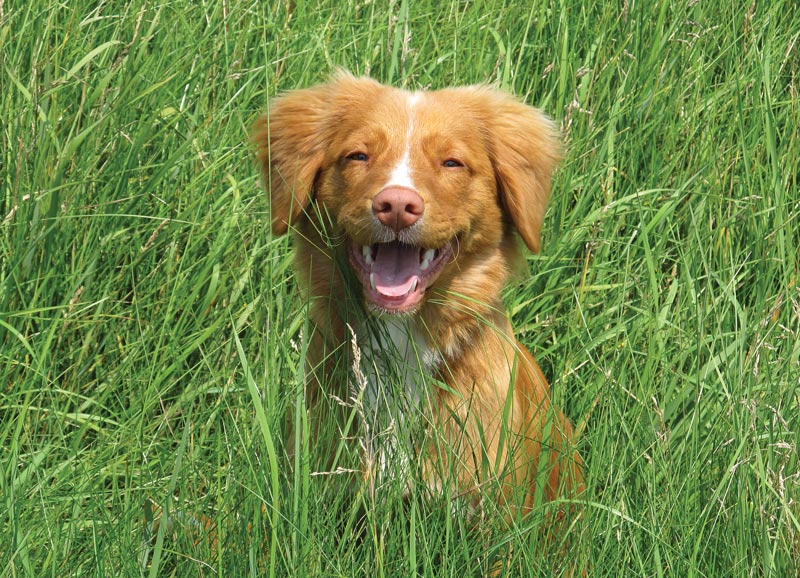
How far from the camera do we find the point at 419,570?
8.66 ft

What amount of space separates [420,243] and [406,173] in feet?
0.70

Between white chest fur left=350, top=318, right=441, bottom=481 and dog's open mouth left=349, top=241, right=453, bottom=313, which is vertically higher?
dog's open mouth left=349, top=241, right=453, bottom=313

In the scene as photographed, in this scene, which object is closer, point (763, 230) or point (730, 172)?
point (763, 230)

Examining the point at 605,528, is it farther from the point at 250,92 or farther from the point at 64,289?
the point at 250,92

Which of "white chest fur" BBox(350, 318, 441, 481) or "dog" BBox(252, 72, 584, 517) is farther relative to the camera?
"dog" BBox(252, 72, 584, 517)

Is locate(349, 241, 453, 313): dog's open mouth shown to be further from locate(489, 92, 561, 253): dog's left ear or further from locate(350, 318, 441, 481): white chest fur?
locate(489, 92, 561, 253): dog's left ear

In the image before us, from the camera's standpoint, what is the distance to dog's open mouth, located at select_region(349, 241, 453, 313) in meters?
3.11

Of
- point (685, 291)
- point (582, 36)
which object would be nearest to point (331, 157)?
point (685, 291)

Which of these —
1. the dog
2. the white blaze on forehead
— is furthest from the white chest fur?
the white blaze on forehead

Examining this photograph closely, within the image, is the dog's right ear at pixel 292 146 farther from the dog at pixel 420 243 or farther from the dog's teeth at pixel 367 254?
the dog's teeth at pixel 367 254

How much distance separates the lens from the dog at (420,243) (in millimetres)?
3014

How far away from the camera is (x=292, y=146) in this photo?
11.3 ft

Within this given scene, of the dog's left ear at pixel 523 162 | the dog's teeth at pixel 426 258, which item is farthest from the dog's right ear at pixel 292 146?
the dog's left ear at pixel 523 162

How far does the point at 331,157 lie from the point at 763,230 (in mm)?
1537
